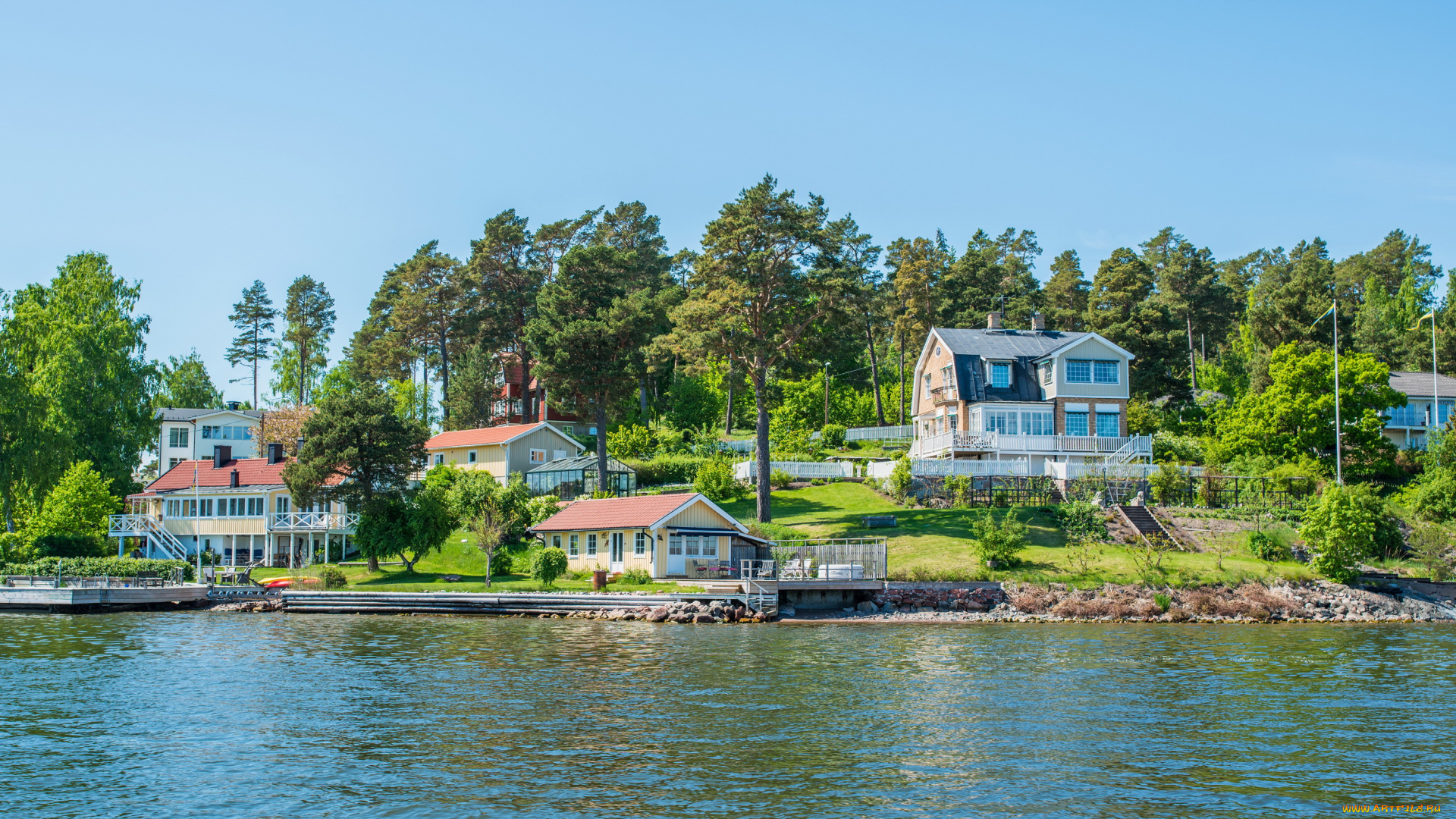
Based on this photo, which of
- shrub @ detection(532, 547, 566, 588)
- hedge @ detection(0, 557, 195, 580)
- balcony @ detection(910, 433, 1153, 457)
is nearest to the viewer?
shrub @ detection(532, 547, 566, 588)

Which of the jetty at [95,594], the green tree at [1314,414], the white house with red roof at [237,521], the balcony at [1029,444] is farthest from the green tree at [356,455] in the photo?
the green tree at [1314,414]

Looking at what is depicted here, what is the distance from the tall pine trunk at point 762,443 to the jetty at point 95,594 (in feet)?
87.9

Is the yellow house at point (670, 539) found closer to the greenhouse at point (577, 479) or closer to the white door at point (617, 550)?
the white door at point (617, 550)

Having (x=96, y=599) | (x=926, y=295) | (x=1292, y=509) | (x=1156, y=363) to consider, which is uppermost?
(x=926, y=295)

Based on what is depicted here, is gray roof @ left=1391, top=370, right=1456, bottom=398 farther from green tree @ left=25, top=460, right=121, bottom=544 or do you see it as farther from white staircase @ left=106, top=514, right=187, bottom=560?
green tree @ left=25, top=460, right=121, bottom=544

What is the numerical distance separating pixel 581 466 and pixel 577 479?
0.85 m

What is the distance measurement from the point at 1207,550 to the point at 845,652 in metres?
23.6

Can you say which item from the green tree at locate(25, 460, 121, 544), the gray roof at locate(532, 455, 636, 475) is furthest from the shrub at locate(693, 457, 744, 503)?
the green tree at locate(25, 460, 121, 544)

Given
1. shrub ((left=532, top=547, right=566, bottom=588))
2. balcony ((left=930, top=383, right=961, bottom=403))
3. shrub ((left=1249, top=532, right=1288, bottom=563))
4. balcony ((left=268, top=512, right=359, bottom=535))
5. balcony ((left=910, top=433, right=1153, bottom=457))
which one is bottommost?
shrub ((left=532, top=547, right=566, bottom=588))

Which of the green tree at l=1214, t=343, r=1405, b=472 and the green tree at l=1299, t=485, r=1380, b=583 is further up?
the green tree at l=1214, t=343, r=1405, b=472

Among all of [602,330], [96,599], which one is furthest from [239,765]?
[602,330]

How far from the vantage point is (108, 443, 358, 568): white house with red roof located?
6191cm

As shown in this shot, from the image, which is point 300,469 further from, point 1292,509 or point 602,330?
point 1292,509

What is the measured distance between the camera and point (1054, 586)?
1692 inches
